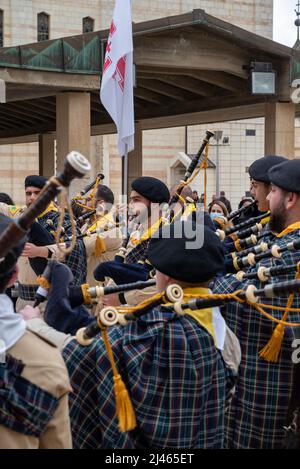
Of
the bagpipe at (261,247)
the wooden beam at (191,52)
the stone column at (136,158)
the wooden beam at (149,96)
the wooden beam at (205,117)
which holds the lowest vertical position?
the bagpipe at (261,247)

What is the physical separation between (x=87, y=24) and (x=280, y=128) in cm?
2442

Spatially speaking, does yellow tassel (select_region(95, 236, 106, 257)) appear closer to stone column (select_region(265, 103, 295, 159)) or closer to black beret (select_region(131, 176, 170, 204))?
black beret (select_region(131, 176, 170, 204))

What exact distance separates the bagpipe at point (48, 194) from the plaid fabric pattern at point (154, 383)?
0.73 m

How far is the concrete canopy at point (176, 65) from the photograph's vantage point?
43.8ft

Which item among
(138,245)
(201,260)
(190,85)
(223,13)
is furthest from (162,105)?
(223,13)

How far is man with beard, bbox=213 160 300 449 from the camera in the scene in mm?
3908

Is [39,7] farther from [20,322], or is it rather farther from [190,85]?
[20,322]

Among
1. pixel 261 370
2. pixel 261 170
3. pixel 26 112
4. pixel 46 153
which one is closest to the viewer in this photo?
pixel 261 370

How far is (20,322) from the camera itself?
243 centimetres

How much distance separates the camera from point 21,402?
2.33 meters

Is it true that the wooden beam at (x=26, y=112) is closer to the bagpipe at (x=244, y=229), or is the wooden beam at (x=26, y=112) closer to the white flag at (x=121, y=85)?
the white flag at (x=121, y=85)

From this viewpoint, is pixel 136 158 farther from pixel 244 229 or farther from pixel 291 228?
pixel 291 228

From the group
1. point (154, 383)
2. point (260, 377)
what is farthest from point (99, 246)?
point (154, 383)

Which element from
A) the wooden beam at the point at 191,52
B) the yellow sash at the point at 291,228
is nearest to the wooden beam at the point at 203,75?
the wooden beam at the point at 191,52
